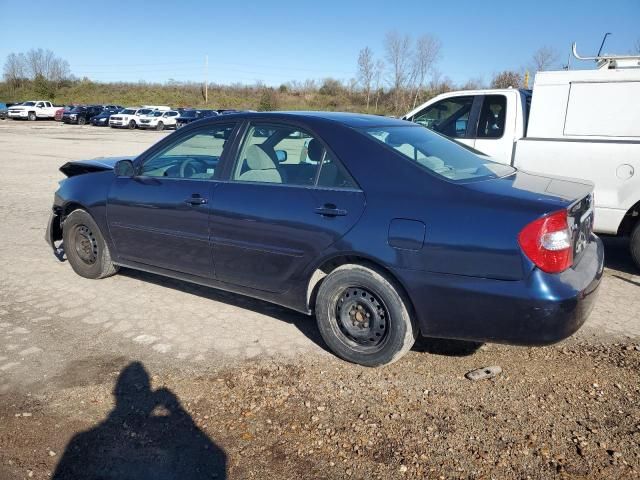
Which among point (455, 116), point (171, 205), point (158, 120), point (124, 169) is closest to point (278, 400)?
point (171, 205)

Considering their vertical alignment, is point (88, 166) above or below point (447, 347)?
above

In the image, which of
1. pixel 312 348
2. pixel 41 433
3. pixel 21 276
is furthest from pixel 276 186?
pixel 21 276

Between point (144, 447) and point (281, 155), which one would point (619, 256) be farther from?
point (144, 447)

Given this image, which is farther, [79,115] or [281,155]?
[79,115]

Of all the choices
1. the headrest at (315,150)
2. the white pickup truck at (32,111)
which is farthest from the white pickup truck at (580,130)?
the white pickup truck at (32,111)

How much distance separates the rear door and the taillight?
3.40ft

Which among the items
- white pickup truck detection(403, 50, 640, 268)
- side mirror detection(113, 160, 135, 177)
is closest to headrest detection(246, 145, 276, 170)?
side mirror detection(113, 160, 135, 177)

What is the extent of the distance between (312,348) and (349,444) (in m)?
1.18

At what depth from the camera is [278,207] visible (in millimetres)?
3732

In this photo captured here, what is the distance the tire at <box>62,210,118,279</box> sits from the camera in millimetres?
5145

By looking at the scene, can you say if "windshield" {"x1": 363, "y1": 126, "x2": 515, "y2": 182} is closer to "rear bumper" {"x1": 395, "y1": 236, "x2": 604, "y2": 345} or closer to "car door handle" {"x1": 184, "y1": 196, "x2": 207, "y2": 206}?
"rear bumper" {"x1": 395, "y1": 236, "x2": 604, "y2": 345}

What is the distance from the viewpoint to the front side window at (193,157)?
4273mm

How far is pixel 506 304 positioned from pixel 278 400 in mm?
1459

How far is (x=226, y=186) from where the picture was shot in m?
4.06
